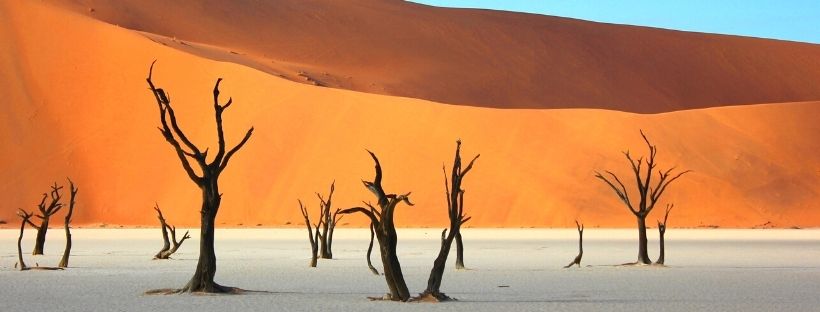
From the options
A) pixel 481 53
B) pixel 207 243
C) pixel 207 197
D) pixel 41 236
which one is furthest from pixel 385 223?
pixel 481 53

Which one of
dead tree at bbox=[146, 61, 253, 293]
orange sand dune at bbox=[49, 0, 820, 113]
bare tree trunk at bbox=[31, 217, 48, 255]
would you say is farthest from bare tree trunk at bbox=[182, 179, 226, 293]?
orange sand dune at bbox=[49, 0, 820, 113]

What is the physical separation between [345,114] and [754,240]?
2663 cm

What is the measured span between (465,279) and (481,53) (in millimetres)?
80088

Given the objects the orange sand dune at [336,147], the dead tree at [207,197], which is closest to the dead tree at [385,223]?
the dead tree at [207,197]

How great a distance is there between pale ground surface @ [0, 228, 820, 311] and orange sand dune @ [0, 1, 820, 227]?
804 inches

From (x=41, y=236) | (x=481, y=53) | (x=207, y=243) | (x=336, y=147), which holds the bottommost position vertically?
(x=207, y=243)

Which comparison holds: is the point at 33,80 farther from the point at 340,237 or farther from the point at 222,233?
the point at 340,237

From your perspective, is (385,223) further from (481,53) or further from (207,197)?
(481,53)

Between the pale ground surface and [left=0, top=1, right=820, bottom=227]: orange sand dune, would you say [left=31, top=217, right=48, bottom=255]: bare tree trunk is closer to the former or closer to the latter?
the pale ground surface

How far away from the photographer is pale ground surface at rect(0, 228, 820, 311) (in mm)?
15414

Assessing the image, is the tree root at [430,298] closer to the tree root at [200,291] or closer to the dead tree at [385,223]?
the dead tree at [385,223]

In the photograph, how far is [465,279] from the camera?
20.8 metres

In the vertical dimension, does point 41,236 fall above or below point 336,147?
below

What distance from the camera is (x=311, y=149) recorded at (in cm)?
6281
